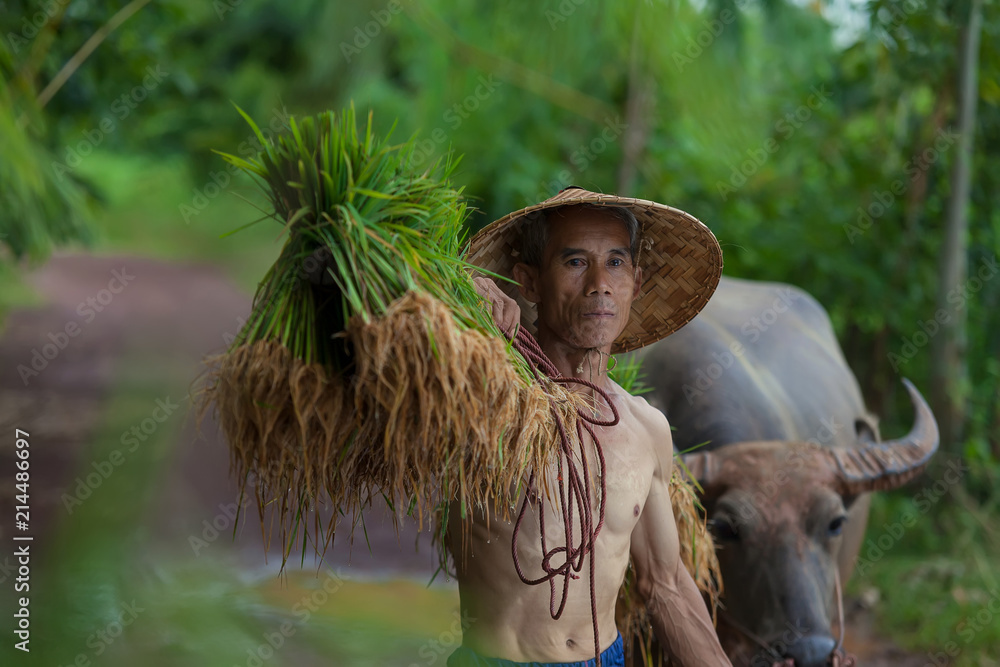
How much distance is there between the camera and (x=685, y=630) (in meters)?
2.03

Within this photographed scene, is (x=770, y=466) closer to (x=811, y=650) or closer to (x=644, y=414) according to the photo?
(x=811, y=650)

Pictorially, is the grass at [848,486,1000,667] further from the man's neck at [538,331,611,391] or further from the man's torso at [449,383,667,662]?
the man's neck at [538,331,611,391]

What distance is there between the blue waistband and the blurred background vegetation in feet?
11.1

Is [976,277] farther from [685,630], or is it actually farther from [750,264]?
[685,630]

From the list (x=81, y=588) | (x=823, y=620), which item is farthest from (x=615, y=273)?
(x=81, y=588)

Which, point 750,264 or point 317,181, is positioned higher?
point 317,181

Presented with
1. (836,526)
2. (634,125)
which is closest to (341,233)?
(836,526)

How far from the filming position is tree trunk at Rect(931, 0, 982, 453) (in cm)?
603

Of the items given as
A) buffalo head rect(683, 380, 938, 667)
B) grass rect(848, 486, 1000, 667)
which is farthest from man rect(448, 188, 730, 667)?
grass rect(848, 486, 1000, 667)

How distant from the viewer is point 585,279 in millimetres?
1915

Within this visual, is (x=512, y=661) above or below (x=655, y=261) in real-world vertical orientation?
below

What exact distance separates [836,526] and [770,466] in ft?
0.92

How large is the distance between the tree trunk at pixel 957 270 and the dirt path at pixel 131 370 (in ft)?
4.69

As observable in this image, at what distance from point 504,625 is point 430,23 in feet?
21.0
